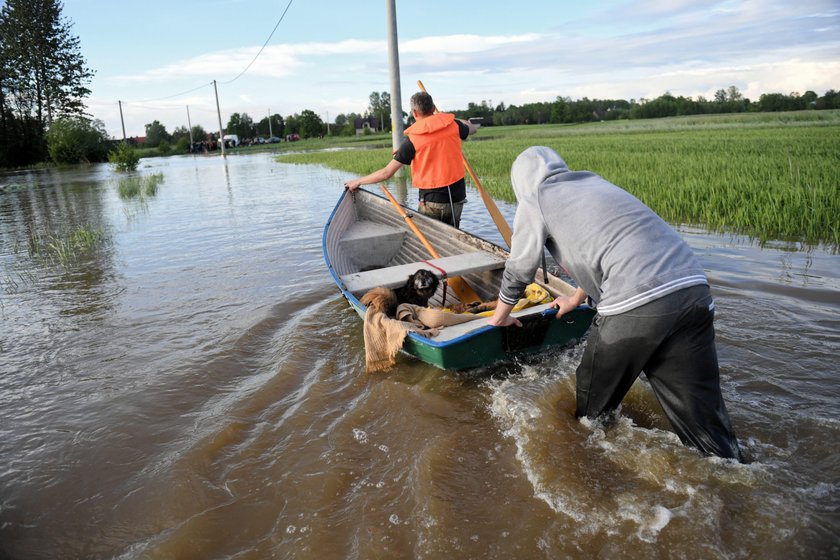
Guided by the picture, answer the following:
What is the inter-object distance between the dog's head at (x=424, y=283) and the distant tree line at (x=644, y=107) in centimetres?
5395

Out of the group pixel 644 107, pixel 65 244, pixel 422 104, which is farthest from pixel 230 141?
pixel 422 104

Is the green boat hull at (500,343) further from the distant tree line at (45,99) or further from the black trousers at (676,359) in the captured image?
the distant tree line at (45,99)

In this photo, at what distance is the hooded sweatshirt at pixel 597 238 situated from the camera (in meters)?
2.25

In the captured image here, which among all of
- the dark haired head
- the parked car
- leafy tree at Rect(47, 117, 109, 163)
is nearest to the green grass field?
the dark haired head

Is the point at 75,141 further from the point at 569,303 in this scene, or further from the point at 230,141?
the point at 569,303

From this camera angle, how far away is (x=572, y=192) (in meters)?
2.37

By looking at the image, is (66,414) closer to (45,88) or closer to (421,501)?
(421,501)

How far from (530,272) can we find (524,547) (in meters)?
1.18

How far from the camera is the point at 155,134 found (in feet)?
302

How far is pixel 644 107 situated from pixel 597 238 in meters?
72.2

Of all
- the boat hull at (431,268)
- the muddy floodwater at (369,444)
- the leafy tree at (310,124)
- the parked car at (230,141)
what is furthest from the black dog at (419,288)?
the leafy tree at (310,124)

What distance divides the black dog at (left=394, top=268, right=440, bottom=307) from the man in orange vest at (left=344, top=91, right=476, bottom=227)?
1219mm

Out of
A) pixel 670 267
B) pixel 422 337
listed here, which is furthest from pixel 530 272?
pixel 422 337

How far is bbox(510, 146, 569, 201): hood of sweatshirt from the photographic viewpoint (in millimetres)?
2443
